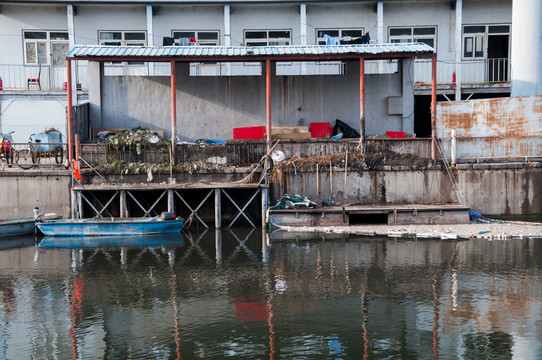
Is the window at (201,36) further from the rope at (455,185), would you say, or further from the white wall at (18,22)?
the rope at (455,185)

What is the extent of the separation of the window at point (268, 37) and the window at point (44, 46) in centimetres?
815

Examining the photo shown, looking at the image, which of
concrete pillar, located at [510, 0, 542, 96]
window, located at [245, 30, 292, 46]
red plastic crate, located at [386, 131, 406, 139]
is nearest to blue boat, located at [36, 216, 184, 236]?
red plastic crate, located at [386, 131, 406, 139]

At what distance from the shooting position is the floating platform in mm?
19703

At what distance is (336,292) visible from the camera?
13.7 metres

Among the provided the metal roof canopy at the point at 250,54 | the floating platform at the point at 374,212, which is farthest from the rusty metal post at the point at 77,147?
the floating platform at the point at 374,212

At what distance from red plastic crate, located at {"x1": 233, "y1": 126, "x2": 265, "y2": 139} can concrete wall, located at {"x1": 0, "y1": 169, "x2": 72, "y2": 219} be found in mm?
6071

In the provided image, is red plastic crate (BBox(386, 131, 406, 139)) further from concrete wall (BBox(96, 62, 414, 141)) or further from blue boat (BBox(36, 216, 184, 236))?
blue boat (BBox(36, 216, 184, 236))

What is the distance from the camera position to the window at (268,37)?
2812cm

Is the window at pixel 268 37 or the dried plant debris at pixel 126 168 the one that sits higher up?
the window at pixel 268 37

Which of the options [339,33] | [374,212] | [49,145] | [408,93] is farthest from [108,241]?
[339,33]

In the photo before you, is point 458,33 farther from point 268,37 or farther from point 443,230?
point 443,230

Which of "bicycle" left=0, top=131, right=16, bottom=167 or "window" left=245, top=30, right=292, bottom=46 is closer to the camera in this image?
"bicycle" left=0, top=131, right=16, bottom=167

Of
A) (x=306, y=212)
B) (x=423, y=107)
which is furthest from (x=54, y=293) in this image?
(x=423, y=107)

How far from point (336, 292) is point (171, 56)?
11182mm
